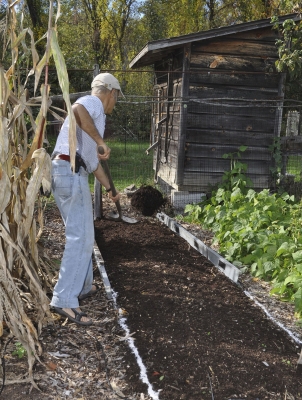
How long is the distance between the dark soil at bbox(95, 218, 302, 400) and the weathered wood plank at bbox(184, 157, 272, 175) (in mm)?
2631

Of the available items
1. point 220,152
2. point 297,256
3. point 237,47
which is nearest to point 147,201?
point 220,152

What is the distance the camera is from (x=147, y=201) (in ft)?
25.6

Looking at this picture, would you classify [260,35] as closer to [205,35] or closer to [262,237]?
[205,35]

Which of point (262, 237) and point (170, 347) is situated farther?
point (262, 237)

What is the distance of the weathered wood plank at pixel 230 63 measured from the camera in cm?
758

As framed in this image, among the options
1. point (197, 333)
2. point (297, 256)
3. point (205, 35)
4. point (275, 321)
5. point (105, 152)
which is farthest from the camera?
point (205, 35)

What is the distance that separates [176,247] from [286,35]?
156 inches

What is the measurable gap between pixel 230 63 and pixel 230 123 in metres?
→ 0.97

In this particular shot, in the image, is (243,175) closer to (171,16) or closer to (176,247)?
(176,247)

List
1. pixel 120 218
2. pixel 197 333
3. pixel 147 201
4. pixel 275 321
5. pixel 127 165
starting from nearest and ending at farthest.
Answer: pixel 197 333 → pixel 275 321 → pixel 120 218 → pixel 147 201 → pixel 127 165

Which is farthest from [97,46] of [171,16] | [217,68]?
[217,68]

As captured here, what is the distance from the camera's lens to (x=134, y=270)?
4980 millimetres

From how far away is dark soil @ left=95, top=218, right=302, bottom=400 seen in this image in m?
2.92

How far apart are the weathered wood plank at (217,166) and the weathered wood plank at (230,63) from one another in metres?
1.49
